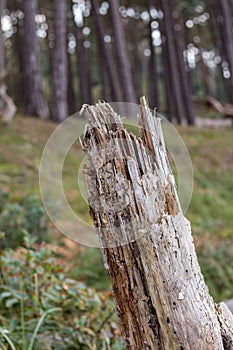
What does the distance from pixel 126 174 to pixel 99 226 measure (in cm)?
29

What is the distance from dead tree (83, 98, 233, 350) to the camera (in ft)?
7.19

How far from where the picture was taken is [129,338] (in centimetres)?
230

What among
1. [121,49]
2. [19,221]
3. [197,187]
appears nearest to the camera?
[19,221]

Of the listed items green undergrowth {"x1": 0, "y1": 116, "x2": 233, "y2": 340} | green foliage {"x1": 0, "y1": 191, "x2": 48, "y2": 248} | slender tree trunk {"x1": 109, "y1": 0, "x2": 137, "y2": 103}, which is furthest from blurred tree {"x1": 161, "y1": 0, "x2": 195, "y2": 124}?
green foliage {"x1": 0, "y1": 191, "x2": 48, "y2": 248}

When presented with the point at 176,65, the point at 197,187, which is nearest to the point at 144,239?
the point at 197,187

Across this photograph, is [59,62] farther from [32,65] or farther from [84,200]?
[84,200]

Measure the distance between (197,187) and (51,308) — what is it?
845 centimetres

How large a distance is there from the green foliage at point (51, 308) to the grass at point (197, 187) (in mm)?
2077

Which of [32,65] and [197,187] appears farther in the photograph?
[32,65]

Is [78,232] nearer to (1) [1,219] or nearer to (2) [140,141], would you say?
(2) [140,141]

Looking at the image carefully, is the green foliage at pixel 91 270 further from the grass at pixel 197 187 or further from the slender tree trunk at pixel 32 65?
the slender tree trunk at pixel 32 65

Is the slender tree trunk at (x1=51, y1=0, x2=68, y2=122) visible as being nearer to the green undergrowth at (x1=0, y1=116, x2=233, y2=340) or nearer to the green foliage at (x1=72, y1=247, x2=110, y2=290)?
the green undergrowth at (x1=0, y1=116, x2=233, y2=340)

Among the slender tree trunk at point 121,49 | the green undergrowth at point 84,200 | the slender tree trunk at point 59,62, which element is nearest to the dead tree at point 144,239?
the green undergrowth at point 84,200

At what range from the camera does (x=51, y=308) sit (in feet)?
11.7
